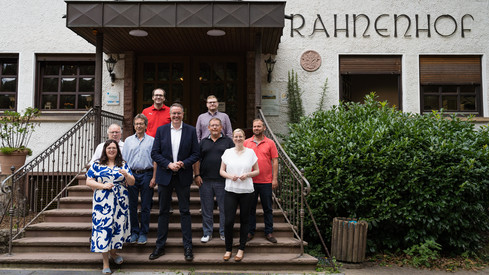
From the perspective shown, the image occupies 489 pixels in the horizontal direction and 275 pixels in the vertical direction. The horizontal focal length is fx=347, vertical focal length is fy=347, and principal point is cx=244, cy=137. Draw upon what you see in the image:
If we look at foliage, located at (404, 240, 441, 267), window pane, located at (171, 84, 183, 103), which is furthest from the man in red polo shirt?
foliage, located at (404, 240, 441, 267)

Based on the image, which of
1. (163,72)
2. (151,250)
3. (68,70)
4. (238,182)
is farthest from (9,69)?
(238,182)

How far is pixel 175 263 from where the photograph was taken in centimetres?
450

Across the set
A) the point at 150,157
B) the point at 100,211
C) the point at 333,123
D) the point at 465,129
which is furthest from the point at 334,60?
the point at 100,211

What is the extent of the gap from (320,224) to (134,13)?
472 centimetres

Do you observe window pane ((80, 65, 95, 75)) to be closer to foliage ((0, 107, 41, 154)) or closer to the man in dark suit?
foliage ((0, 107, 41, 154))

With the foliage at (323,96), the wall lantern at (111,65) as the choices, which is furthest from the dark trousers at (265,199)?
the wall lantern at (111,65)

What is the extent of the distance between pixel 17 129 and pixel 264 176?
5306mm

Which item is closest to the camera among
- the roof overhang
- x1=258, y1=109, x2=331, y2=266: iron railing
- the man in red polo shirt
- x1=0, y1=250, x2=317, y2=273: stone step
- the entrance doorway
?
x1=0, y1=250, x2=317, y2=273: stone step

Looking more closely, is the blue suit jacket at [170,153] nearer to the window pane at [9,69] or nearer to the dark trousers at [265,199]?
the dark trousers at [265,199]

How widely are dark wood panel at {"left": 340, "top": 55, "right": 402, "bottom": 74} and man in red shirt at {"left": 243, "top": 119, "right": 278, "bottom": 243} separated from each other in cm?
424

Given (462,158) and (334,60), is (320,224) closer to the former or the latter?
(462,158)

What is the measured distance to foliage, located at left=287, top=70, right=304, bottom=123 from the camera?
26.2 feet

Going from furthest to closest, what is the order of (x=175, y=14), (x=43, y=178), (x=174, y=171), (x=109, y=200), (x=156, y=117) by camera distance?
1. (x=175, y=14)
2. (x=43, y=178)
3. (x=156, y=117)
4. (x=174, y=171)
5. (x=109, y=200)

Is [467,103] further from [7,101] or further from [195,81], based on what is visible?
[7,101]
